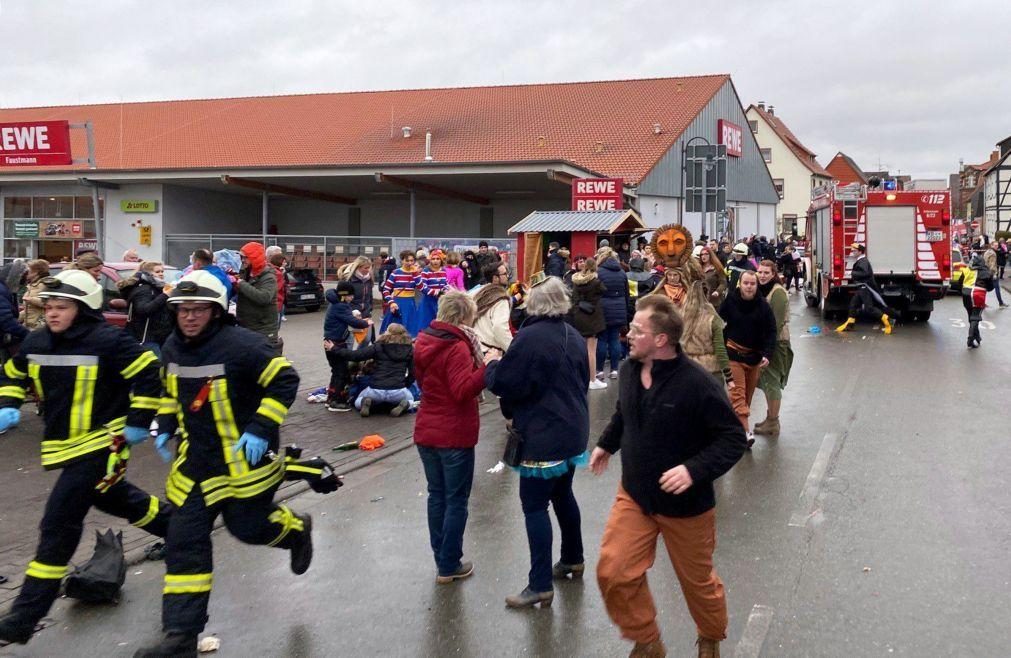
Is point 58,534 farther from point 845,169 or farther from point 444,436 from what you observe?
point 845,169

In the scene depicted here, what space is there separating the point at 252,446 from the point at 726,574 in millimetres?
2739

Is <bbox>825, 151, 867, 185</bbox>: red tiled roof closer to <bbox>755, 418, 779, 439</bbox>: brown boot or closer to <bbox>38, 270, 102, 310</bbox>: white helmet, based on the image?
<bbox>755, 418, 779, 439</bbox>: brown boot

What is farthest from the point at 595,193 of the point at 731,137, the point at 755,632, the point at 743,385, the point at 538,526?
the point at 731,137

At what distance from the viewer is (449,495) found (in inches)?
201

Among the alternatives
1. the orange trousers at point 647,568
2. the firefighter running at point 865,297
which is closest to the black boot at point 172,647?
the orange trousers at point 647,568

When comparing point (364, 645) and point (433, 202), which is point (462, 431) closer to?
point (364, 645)

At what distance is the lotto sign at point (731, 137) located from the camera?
4306 centimetres

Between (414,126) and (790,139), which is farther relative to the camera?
(790,139)

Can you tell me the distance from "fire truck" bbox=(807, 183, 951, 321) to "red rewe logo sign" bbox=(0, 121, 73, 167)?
66.0 ft

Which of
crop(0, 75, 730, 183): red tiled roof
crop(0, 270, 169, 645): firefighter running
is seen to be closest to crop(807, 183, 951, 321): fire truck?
→ crop(0, 75, 730, 183): red tiled roof

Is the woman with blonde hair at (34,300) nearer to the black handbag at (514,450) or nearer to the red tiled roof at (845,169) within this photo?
the black handbag at (514,450)

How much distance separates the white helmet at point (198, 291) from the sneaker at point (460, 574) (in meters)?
1.99

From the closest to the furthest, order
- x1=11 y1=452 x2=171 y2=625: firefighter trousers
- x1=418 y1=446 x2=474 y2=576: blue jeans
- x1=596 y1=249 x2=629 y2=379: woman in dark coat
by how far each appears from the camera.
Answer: x1=11 y1=452 x2=171 y2=625: firefighter trousers
x1=418 y1=446 x2=474 y2=576: blue jeans
x1=596 y1=249 x2=629 y2=379: woman in dark coat

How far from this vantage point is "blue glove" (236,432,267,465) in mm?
4207
